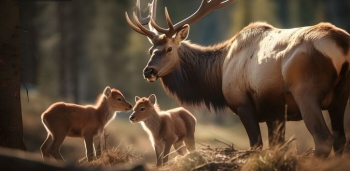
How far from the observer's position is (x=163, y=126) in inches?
579

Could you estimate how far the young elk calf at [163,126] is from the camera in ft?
47.7

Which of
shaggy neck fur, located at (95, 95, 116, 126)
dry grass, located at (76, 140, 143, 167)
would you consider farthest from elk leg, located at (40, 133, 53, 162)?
shaggy neck fur, located at (95, 95, 116, 126)

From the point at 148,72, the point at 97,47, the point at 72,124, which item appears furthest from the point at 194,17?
the point at 97,47

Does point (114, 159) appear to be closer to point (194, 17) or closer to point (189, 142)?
point (189, 142)

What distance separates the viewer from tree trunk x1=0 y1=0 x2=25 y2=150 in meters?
11.9

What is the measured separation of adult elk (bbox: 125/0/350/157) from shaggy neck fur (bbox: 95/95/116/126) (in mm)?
Answer: 1493

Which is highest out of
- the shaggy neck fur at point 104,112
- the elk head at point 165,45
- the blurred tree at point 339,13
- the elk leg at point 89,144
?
the elk head at point 165,45

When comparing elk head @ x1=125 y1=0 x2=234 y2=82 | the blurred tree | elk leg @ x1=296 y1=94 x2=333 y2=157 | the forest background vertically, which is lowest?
the forest background

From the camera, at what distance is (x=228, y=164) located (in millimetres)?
10234

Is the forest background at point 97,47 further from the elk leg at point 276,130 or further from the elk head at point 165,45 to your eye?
the elk leg at point 276,130

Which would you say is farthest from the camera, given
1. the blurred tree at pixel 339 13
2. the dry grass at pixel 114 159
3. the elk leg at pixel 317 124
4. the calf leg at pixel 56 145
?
the blurred tree at pixel 339 13

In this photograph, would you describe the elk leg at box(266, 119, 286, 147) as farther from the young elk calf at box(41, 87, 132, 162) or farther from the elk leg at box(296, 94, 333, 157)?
the young elk calf at box(41, 87, 132, 162)

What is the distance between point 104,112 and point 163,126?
1.12m

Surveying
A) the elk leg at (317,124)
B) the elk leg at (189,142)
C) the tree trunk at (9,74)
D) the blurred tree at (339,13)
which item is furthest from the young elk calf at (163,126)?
the blurred tree at (339,13)
